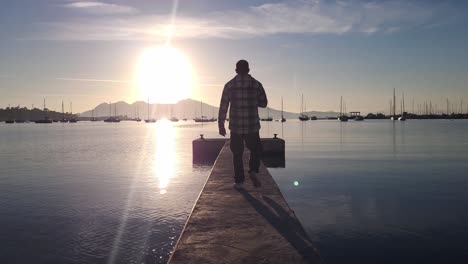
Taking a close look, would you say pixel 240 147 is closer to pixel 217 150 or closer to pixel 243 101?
pixel 243 101

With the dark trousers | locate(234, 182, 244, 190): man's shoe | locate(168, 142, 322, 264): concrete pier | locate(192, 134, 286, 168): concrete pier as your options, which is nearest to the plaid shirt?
the dark trousers

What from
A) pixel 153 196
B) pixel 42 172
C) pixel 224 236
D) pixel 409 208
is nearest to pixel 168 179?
pixel 153 196

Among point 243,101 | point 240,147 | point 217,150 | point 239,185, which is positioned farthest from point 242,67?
point 217,150

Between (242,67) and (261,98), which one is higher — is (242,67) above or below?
above

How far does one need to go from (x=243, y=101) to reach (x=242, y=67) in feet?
2.25

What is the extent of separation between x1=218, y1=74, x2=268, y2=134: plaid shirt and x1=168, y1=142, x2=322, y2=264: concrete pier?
55.2 inches

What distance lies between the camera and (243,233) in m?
4.75

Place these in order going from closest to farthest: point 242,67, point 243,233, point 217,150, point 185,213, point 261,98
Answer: point 243,233 → point 242,67 → point 261,98 → point 185,213 → point 217,150

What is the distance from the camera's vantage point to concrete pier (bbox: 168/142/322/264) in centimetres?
390

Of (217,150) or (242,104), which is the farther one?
(217,150)

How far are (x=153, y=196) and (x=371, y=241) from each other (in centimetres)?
790

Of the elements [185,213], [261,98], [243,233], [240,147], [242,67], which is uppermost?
[242,67]

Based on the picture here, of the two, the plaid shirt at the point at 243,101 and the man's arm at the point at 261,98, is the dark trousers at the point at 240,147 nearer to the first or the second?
the plaid shirt at the point at 243,101

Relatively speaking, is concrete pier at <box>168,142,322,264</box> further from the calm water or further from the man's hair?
the man's hair
